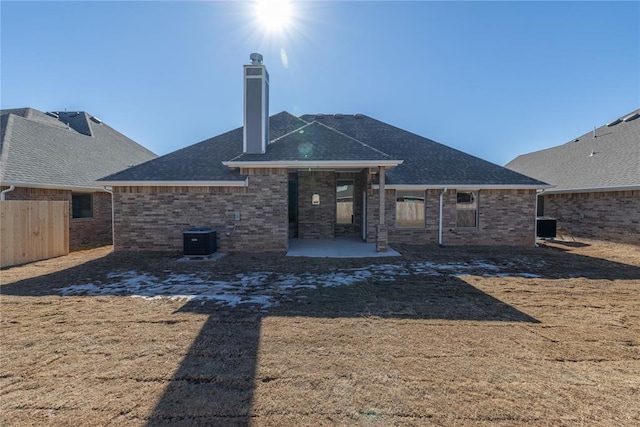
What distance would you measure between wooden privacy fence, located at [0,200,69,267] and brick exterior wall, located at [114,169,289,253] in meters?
1.85

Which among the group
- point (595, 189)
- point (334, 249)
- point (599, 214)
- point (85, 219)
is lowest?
point (334, 249)

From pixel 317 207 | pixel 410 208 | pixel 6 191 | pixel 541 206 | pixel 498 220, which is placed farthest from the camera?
pixel 541 206

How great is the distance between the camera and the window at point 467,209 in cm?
1261

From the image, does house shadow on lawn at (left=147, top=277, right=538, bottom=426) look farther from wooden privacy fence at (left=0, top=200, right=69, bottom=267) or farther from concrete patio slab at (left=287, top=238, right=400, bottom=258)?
wooden privacy fence at (left=0, top=200, right=69, bottom=267)

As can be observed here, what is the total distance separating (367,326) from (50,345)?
4.20 m

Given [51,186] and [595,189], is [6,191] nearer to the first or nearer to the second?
[51,186]

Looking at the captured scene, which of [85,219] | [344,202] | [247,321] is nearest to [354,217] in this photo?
[344,202]

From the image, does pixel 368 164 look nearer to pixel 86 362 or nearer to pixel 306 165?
pixel 306 165

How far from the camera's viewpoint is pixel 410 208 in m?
12.7

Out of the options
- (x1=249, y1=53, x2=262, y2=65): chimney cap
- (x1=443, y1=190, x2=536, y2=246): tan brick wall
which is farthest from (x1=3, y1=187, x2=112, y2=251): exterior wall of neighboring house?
(x1=443, y1=190, x2=536, y2=246): tan brick wall

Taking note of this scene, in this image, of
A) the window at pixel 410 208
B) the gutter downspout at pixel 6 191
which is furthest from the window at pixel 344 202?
the gutter downspout at pixel 6 191

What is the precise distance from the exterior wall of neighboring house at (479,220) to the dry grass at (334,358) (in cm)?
600

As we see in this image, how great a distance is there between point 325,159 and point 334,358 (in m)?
7.53

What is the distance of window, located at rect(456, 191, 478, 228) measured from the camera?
41.4 ft
